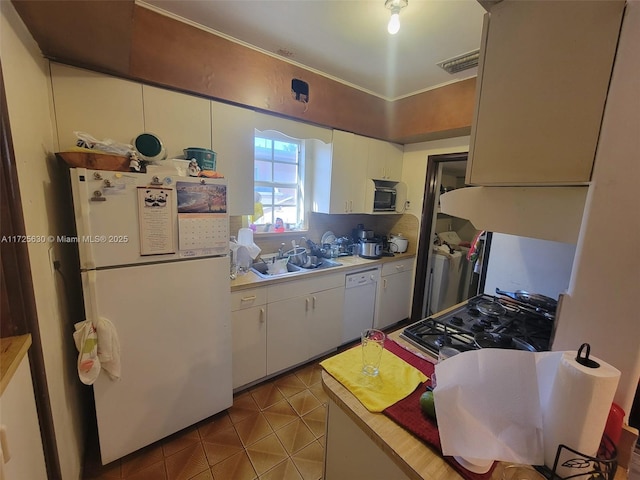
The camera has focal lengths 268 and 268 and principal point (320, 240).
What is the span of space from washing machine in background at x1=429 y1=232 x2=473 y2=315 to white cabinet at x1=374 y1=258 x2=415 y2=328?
341 millimetres

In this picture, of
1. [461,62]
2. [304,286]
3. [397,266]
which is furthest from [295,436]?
[461,62]

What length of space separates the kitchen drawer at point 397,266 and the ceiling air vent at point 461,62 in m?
1.70

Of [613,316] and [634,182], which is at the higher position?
[634,182]

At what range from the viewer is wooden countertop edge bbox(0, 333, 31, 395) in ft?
2.39

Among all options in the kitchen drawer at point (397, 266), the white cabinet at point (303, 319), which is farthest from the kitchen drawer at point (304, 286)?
the kitchen drawer at point (397, 266)

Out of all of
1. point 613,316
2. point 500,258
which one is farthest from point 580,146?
point 500,258

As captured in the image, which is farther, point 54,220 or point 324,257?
point 324,257

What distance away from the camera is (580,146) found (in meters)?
0.62

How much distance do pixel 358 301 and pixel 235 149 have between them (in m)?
1.67

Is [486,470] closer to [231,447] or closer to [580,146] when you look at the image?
[580,146]

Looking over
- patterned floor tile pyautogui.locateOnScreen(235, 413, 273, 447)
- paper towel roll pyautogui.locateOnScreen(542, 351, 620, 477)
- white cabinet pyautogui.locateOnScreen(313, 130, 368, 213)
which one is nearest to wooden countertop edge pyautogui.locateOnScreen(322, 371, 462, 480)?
paper towel roll pyautogui.locateOnScreen(542, 351, 620, 477)

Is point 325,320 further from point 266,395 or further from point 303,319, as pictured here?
point 266,395

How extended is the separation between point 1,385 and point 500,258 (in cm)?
234

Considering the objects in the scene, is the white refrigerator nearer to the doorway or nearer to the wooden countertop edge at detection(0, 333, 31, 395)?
the wooden countertop edge at detection(0, 333, 31, 395)
